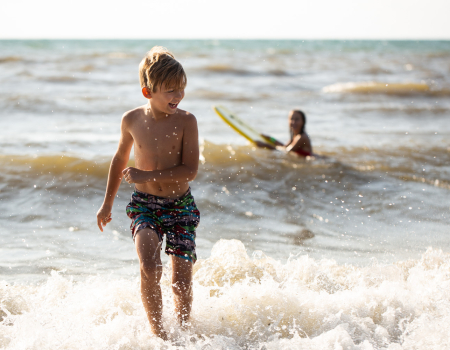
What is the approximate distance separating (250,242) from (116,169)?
5.88ft

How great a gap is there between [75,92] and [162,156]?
37.2 feet

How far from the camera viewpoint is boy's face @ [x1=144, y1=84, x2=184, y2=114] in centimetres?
263

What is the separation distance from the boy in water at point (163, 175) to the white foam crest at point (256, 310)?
6.8 inches

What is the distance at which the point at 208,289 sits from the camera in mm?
3256

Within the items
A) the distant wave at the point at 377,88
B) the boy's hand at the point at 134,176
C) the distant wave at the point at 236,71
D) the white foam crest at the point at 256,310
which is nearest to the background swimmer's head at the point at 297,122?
the white foam crest at the point at 256,310

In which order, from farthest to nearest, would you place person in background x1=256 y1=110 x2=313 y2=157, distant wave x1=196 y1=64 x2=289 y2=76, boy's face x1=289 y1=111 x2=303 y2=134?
distant wave x1=196 y1=64 x2=289 y2=76 → boy's face x1=289 y1=111 x2=303 y2=134 → person in background x1=256 y1=110 x2=313 y2=157

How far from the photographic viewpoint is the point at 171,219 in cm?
276

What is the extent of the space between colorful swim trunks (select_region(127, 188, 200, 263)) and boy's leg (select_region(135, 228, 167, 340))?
99mm

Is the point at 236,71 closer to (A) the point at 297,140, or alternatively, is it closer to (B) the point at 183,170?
(A) the point at 297,140

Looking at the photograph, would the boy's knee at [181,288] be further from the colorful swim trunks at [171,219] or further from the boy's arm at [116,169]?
the boy's arm at [116,169]

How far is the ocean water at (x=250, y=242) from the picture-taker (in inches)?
112

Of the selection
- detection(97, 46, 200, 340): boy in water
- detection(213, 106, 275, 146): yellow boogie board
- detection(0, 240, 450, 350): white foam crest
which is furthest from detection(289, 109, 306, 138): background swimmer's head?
detection(97, 46, 200, 340): boy in water

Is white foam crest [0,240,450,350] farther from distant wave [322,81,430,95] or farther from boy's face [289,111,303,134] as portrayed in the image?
distant wave [322,81,430,95]

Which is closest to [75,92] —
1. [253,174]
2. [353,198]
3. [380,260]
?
[253,174]
